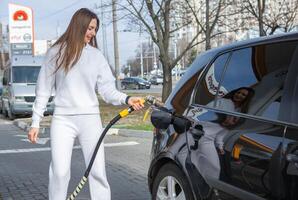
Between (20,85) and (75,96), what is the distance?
17.2 m

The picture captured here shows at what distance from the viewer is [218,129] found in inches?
144

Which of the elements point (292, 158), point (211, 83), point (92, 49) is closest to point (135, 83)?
point (92, 49)

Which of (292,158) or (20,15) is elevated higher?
(20,15)

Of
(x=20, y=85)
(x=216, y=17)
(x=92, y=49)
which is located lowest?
(x=20, y=85)

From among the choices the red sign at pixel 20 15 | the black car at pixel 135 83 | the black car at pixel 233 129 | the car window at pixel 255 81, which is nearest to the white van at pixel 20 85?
the red sign at pixel 20 15

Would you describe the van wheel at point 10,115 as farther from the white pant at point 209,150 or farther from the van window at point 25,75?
the white pant at point 209,150

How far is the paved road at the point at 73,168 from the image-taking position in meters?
6.50

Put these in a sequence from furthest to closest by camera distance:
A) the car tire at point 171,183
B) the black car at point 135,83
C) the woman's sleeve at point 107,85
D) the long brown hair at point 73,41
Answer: the black car at point 135,83, the woman's sleeve at point 107,85, the long brown hair at point 73,41, the car tire at point 171,183

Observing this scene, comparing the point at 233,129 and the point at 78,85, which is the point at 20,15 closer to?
the point at 78,85

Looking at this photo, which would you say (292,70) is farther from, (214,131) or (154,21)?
(154,21)

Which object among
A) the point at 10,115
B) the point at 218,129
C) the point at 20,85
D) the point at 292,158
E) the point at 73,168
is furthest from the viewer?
the point at 10,115

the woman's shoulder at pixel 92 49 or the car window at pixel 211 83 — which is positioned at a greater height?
the woman's shoulder at pixel 92 49

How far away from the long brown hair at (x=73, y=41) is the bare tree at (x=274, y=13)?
39.9 feet

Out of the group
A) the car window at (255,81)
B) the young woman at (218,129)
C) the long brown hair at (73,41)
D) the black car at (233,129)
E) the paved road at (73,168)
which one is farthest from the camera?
the paved road at (73,168)
